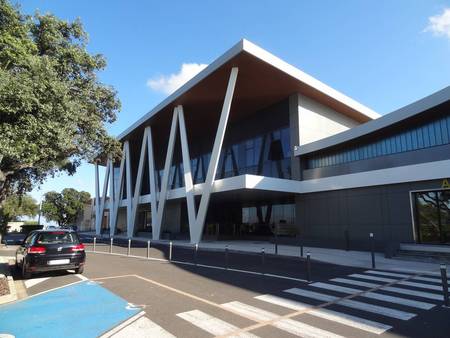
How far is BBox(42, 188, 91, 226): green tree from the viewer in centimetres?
8500

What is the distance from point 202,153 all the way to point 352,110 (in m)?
17.3

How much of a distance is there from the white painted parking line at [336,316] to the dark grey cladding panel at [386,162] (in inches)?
597

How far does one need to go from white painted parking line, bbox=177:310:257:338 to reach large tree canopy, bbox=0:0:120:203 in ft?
17.1

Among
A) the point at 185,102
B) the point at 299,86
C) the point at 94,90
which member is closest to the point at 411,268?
the point at 94,90

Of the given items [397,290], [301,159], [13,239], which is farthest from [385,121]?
[13,239]

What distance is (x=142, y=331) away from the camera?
5316 millimetres

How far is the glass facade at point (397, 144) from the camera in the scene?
18.3 m

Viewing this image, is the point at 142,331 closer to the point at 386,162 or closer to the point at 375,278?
the point at 375,278

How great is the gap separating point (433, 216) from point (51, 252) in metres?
18.7

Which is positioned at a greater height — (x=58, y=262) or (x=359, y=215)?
(x=359, y=215)

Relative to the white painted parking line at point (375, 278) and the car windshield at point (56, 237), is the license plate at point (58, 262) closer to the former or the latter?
the car windshield at point (56, 237)

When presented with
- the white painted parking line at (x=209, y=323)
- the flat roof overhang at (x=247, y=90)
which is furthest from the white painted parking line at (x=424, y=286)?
the flat roof overhang at (x=247, y=90)

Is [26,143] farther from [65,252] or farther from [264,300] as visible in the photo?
[264,300]

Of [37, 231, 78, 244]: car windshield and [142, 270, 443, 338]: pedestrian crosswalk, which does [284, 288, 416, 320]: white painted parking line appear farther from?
[37, 231, 78, 244]: car windshield
